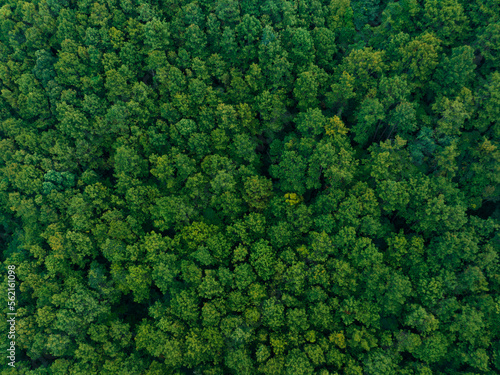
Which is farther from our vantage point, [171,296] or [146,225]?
[146,225]

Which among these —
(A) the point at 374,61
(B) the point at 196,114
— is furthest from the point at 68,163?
(A) the point at 374,61

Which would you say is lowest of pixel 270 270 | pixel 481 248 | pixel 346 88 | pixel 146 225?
pixel 146 225

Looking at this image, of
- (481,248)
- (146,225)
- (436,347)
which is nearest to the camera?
(436,347)

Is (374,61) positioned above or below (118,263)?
above

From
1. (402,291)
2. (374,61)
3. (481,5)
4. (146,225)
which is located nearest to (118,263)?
(146,225)

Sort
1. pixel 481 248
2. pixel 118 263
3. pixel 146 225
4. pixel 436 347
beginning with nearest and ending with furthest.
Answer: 1. pixel 436 347
2. pixel 481 248
3. pixel 118 263
4. pixel 146 225

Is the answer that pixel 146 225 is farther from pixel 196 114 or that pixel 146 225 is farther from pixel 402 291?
pixel 402 291
